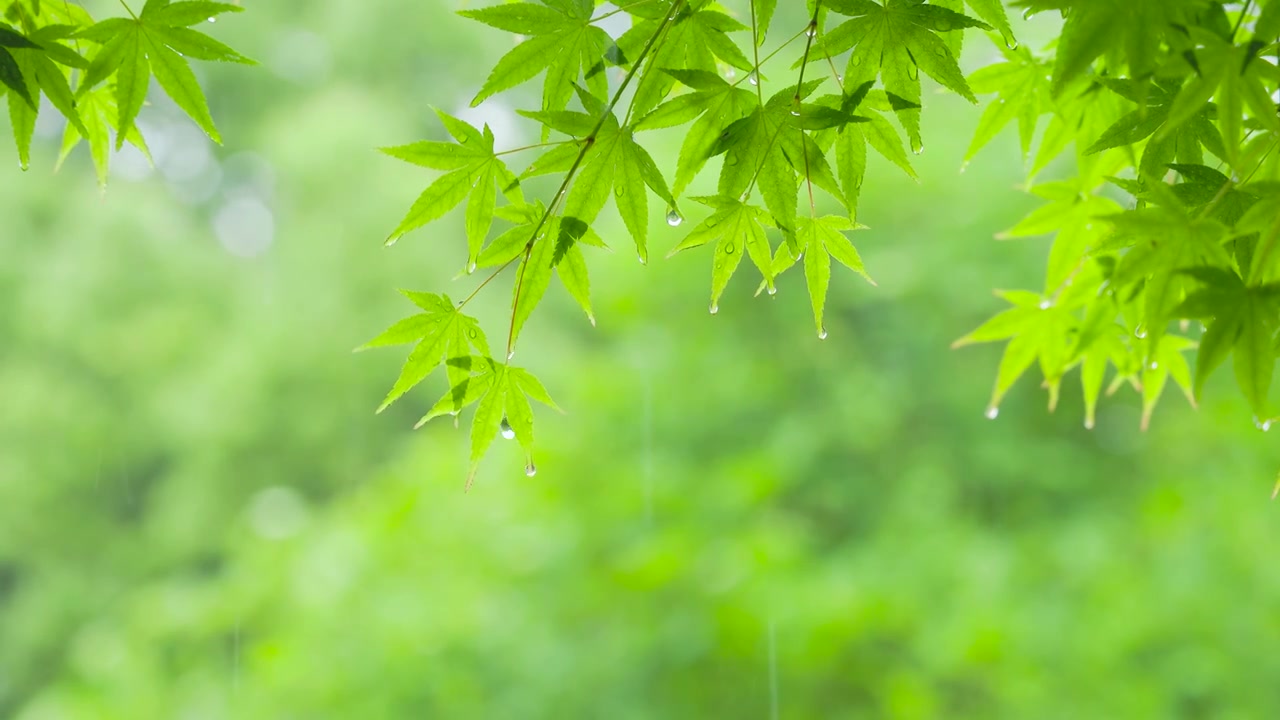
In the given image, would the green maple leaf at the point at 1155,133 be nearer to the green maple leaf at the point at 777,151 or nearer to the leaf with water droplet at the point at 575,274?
the green maple leaf at the point at 777,151

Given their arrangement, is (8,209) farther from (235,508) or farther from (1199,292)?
(1199,292)

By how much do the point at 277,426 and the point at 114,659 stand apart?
3.97 feet

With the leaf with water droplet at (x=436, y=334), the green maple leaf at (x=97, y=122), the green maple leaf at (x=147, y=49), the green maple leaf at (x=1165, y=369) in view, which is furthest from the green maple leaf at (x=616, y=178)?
the green maple leaf at (x=1165, y=369)

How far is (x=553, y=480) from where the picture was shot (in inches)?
118

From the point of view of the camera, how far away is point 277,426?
13.8 feet

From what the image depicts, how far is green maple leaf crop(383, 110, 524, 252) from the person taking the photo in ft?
2.22

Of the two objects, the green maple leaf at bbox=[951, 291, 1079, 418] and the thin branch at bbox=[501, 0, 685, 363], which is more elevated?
the thin branch at bbox=[501, 0, 685, 363]

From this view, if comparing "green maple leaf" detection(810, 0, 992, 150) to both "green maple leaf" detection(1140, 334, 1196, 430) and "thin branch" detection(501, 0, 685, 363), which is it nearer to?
"thin branch" detection(501, 0, 685, 363)

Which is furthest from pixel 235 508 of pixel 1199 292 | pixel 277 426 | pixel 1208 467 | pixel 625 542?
pixel 1199 292

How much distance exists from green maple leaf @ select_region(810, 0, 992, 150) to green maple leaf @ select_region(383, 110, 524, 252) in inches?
9.0

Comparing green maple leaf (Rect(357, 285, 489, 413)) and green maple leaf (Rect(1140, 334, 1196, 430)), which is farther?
green maple leaf (Rect(1140, 334, 1196, 430))

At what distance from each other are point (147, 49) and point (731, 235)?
1.37 ft

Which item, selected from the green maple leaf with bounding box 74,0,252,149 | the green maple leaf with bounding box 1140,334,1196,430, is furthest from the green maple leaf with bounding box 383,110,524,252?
the green maple leaf with bounding box 1140,334,1196,430

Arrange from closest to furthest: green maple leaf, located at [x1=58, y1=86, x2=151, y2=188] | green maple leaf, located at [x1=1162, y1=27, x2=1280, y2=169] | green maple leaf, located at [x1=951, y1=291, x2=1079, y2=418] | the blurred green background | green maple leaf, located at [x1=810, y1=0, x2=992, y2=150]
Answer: green maple leaf, located at [x1=1162, y1=27, x2=1280, y2=169], green maple leaf, located at [x1=810, y1=0, x2=992, y2=150], green maple leaf, located at [x1=58, y1=86, x2=151, y2=188], green maple leaf, located at [x1=951, y1=291, x2=1079, y2=418], the blurred green background
